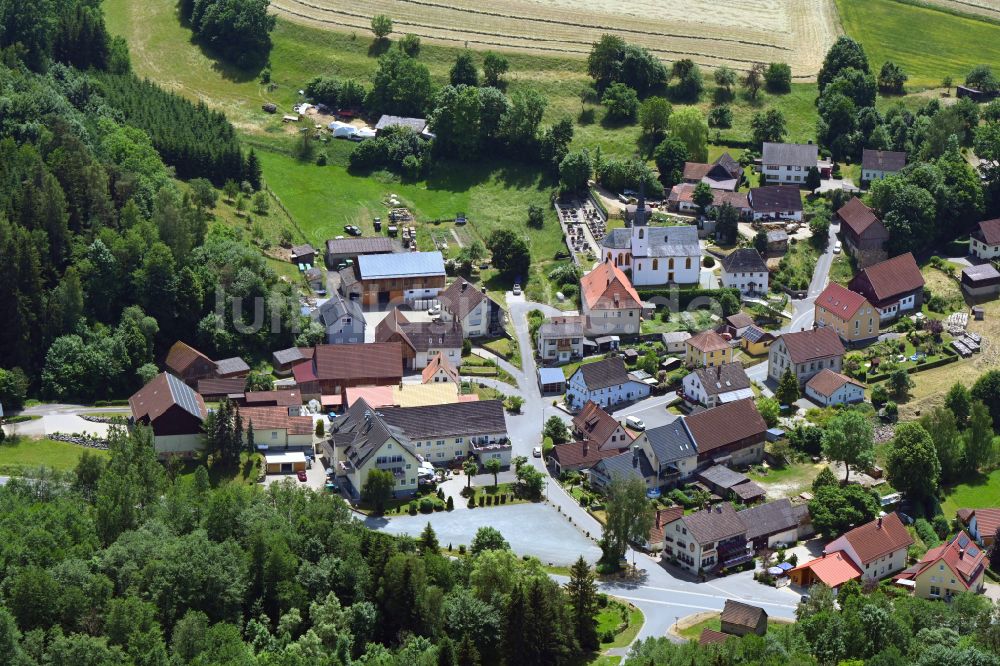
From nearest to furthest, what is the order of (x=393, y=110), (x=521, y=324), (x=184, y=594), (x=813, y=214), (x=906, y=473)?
(x=184, y=594)
(x=906, y=473)
(x=521, y=324)
(x=813, y=214)
(x=393, y=110)

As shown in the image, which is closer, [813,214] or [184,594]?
[184,594]

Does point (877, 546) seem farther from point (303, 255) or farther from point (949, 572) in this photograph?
point (303, 255)

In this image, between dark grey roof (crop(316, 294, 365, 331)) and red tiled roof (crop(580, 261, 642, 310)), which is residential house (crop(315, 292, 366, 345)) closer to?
dark grey roof (crop(316, 294, 365, 331))

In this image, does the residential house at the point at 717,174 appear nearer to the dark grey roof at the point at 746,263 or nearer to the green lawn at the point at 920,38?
the dark grey roof at the point at 746,263

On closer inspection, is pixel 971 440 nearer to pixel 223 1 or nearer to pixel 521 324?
pixel 521 324

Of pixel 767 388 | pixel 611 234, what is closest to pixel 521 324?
pixel 611 234
